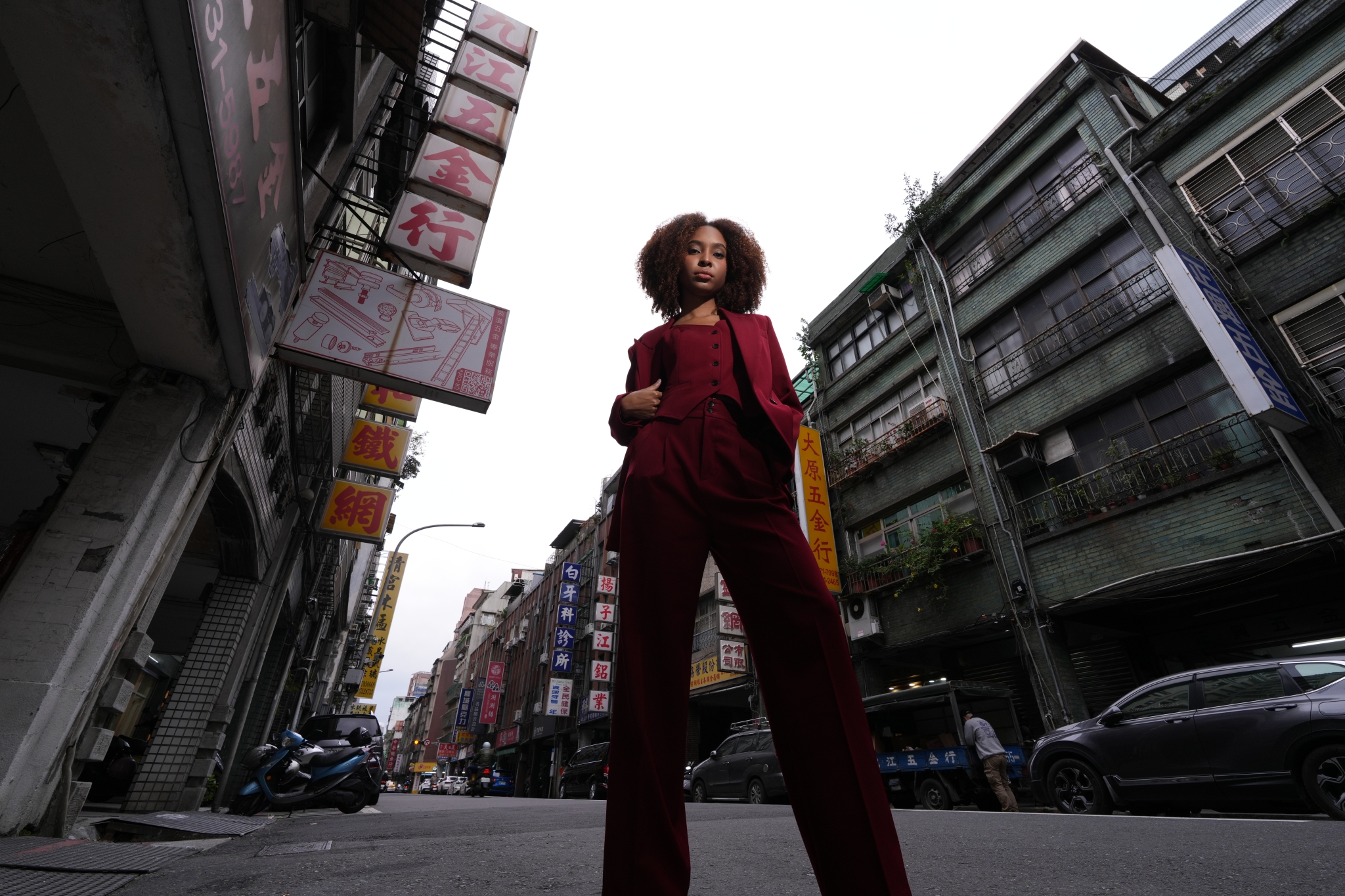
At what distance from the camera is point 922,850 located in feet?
8.77

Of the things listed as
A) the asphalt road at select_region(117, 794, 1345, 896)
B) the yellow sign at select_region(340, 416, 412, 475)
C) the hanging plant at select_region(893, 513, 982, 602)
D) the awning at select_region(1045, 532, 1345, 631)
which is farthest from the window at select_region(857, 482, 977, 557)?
the yellow sign at select_region(340, 416, 412, 475)

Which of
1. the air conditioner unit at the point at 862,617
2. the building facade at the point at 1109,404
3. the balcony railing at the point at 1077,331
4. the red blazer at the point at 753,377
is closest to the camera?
the red blazer at the point at 753,377

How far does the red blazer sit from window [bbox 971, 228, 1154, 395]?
45.7 feet

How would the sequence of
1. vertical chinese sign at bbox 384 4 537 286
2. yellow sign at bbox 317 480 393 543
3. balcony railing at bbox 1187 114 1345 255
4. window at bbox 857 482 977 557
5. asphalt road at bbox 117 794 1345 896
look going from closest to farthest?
asphalt road at bbox 117 794 1345 896 < vertical chinese sign at bbox 384 4 537 286 < balcony railing at bbox 1187 114 1345 255 < yellow sign at bbox 317 480 393 543 < window at bbox 857 482 977 557

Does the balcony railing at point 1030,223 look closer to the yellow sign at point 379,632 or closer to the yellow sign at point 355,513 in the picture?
the yellow sign at point 355,513

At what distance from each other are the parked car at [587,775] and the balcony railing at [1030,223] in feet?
53.9

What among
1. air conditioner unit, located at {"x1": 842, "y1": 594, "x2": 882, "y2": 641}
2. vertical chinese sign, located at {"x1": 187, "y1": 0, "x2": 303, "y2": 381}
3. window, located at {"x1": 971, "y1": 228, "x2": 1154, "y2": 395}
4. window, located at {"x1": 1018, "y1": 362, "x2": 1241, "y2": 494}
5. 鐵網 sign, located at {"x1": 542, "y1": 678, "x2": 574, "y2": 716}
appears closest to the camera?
vertical chinese sign, located at {"x1": 187, "y1": 0, "x2": 303, "y2": 381}

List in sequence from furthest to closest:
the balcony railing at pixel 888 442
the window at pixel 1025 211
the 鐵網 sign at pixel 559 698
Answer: the 鐵網 sign at pixel 559 698 < the balcony railing at pixel 888 442 < the window at pixel 1025 211

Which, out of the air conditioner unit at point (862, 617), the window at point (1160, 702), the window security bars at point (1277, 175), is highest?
the window security bars at point (1277, 175)

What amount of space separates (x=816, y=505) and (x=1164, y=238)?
903 cm

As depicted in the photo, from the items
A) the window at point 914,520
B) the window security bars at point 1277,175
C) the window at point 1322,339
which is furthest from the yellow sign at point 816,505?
the window security bars at point 1277,175

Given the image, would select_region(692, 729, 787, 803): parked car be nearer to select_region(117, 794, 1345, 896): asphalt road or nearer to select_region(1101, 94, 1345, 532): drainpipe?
select_region(117, 794, 1345, 896): asphalt road

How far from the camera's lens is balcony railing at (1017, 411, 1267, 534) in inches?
394

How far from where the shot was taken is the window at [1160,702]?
222 inches
